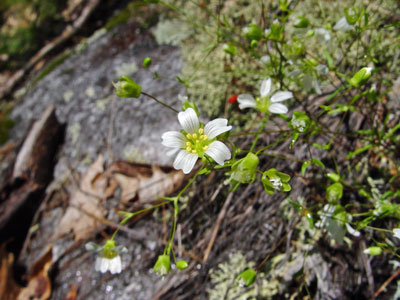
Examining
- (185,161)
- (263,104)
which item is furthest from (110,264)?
(263,104)

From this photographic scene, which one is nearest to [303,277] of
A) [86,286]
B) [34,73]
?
[86,286]

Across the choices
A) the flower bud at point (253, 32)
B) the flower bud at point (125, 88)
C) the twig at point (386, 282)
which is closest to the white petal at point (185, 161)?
the flower bud at point (125, 88)

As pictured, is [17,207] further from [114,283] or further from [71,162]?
[114,283]

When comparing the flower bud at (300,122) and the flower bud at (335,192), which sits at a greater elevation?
the flower bud at (300,122)

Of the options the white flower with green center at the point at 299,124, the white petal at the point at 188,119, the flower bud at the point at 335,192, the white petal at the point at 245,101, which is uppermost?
the white petal at the point at 188,119

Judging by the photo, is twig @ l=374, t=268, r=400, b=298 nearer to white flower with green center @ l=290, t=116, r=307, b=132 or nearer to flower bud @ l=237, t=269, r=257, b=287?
flower bud @ l=237, t=269, r=257, b=287

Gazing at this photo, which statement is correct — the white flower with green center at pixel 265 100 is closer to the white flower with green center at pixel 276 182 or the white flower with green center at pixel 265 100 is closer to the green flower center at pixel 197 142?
the green flower center at pixel 197 142

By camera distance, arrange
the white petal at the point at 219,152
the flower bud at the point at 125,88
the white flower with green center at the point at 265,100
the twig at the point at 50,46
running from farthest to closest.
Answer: the twig at the point at 50,46 < the white flower with green center at the point at 265,100 < the flower bud at the point at 125,88 < the white petal at the point at 219,152

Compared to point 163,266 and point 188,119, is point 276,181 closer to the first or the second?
point 188,119
